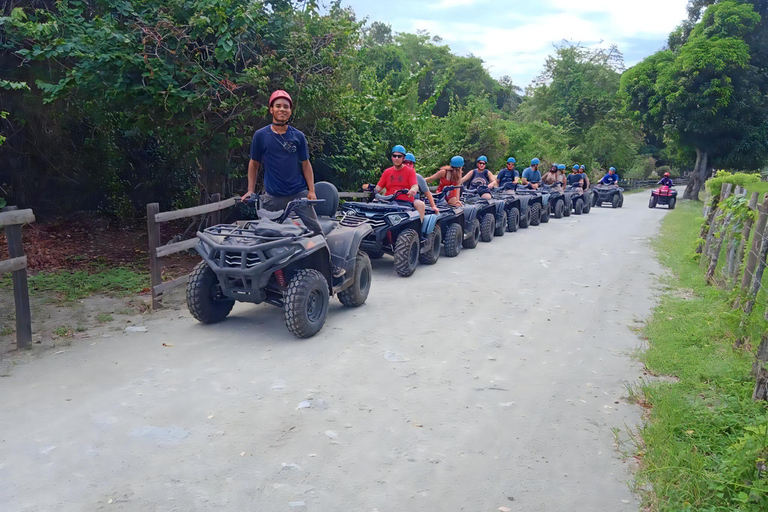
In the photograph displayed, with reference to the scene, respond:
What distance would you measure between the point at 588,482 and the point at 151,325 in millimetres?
4885

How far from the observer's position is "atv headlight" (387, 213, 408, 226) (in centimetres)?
975

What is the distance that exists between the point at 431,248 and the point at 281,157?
14.6ft

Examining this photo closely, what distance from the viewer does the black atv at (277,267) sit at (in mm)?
6193

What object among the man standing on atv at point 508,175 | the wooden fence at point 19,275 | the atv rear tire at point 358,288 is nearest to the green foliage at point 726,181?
the man standing on atv at point 508,175

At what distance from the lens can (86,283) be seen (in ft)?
28.3

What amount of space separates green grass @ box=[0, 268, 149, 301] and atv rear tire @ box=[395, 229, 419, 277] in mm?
3677

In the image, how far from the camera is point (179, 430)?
439 cm

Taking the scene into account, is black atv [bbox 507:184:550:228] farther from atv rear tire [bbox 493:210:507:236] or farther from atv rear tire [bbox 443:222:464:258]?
atv rear tire [bbox 443:222:464:258]

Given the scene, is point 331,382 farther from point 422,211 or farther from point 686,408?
point 422,211

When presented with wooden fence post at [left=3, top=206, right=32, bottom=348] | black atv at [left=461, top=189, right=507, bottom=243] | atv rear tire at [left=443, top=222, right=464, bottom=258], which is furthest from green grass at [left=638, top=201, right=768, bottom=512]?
black atv at [left=461, top=189, right=507, bottom=243]

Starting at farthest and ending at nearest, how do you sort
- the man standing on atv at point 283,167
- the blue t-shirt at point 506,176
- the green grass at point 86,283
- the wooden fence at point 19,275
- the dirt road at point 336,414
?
the blue t-shirt at point 506,176 < the green grass at point 86,283 < the man standing on atv at point 283,167 < the wooden fence at point 19,275 < the dirt road at point 336,414

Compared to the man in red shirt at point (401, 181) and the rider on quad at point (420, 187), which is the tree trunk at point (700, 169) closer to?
the rider on quad at point (420, 187)

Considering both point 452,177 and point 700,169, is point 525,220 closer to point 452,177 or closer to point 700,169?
point 452,177

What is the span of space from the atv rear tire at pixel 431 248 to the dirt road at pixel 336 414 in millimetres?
2914
